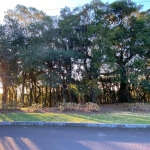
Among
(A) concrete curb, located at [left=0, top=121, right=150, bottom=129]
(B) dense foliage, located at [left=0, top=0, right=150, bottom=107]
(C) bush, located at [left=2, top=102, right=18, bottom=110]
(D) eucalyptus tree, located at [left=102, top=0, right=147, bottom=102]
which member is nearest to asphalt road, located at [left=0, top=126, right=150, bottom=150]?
(A) concrete curb, located at [left=0, top=121, right=150, bottom=129]

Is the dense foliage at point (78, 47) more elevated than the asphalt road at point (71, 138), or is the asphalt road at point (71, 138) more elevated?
the dense foliage at point (78, 47)

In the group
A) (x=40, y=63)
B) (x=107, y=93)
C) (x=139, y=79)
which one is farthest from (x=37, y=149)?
(x=107, y=93)

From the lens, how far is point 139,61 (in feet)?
34.0

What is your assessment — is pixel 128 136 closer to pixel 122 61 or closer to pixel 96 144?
pixel 96 144

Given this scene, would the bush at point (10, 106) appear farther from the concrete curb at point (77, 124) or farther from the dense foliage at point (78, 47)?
the concrete curb at point (77, 124)

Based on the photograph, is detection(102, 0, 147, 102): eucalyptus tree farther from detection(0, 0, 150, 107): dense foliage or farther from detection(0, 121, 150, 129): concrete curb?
detection(0, 121, 150, 129): concrete curb

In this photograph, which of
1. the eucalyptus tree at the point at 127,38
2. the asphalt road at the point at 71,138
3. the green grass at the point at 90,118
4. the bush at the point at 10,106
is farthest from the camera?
the eucalyptus tree at the point at 127,38

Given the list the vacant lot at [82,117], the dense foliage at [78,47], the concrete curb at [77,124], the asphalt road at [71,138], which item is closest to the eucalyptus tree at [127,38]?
the dense foliage at [78,47]

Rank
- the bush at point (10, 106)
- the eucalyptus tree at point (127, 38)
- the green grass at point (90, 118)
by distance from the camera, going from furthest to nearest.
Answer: the eucalyptus tree at point (127, 38), the bush at point (10, 106), the green grass at point (90, 118)

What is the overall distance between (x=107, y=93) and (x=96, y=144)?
1019cm

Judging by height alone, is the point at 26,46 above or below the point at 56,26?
below

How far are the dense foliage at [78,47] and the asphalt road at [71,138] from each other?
4.89m

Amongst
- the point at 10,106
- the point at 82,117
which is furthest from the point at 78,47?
the point at 82,117

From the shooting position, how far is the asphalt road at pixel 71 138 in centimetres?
380
